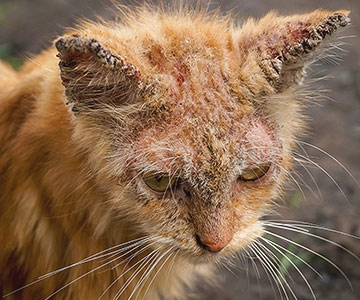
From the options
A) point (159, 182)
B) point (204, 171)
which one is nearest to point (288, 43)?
point (204, 171)

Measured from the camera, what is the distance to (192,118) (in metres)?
2.00

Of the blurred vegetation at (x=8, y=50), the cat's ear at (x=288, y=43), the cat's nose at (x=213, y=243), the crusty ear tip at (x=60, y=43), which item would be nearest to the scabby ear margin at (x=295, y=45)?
the cat's ear at (x=288, y=43)

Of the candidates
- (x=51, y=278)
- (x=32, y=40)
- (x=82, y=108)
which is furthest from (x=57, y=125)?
(x=32, y=40)

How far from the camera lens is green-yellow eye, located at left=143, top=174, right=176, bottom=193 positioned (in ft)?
6.71

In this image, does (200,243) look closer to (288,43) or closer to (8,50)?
(288,43)

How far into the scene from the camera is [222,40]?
2.23 m

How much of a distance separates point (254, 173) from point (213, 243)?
0.32 m

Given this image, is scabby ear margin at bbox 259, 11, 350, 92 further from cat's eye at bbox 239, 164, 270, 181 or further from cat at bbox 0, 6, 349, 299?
cat's eye at bbox 239, 164, 270, 181

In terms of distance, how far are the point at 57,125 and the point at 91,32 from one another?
0.53 meters

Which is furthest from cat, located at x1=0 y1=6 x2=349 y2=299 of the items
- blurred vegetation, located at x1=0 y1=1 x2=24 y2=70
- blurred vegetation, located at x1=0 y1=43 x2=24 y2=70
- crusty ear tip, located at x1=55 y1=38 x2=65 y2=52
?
blurred vegetation, located at x1=0 y1=43 x2=24 y2=70

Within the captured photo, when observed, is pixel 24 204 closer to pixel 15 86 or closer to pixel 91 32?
pixel 15 86

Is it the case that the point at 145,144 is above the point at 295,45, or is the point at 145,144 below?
below

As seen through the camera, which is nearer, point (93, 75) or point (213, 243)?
point (93, 75)

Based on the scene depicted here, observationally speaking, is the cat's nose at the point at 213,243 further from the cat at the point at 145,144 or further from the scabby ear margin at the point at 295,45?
the scabby ear margin at the point at 295,45
